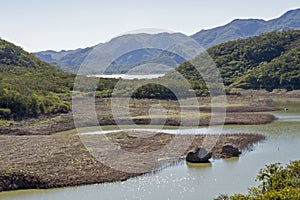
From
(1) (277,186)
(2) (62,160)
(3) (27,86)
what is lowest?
(2) (62,160)

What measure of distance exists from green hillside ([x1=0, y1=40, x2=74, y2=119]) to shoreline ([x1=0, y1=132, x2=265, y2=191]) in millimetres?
15223

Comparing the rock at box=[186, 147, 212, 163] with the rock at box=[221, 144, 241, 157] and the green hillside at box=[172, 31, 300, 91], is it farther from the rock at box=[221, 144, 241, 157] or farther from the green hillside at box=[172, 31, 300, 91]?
the green hillside at box=[172, 31, 300, 91]

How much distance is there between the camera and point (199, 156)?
90.2 feet

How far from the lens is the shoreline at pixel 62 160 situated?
23031mm

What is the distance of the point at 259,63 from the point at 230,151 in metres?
78.1

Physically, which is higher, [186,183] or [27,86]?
[27,86]

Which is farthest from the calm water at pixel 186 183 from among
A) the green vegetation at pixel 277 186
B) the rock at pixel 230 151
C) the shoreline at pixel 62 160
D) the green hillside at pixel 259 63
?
the green hillside at pixel 259 63

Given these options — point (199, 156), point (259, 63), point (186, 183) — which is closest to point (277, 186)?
point (186, 183)

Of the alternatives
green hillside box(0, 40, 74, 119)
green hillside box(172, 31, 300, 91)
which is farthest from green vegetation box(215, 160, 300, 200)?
green hillside box(172, 31, 300, 91)

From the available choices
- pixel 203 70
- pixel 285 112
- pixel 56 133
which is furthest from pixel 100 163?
pixel 203 70

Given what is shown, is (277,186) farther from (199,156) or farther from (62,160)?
(62,160)

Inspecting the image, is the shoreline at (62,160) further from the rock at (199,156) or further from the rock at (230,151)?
the rock at (199,156)

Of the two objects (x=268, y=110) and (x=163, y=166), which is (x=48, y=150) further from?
(x=268, y=110)

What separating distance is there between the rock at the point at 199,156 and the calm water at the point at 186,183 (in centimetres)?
57
